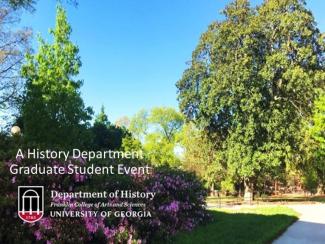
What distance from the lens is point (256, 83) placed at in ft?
108

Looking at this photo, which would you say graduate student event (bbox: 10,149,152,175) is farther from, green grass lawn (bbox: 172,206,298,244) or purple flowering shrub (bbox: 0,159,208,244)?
green grass lawn (bbox: 172,206,298,244)

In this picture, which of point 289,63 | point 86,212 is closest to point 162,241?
point 86,212

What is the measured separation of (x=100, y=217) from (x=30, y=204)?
1.19 metres

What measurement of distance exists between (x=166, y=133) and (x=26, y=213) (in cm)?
6727

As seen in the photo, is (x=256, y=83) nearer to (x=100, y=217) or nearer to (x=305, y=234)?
(x=305, y=234)

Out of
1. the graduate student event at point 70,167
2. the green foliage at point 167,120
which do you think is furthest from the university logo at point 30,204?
the green foliage at point 167,120

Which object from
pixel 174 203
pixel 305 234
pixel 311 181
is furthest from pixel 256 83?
pixel 311 181

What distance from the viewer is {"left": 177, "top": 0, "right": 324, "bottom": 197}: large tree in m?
32.2

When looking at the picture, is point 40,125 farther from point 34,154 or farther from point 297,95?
point 297,95

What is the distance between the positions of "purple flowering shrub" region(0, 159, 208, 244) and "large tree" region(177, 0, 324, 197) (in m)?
22.2

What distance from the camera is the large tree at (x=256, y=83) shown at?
106 ft

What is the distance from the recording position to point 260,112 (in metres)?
32.3

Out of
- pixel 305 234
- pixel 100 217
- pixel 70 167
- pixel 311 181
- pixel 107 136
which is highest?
pixel 107 136

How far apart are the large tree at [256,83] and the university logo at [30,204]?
2585cm
